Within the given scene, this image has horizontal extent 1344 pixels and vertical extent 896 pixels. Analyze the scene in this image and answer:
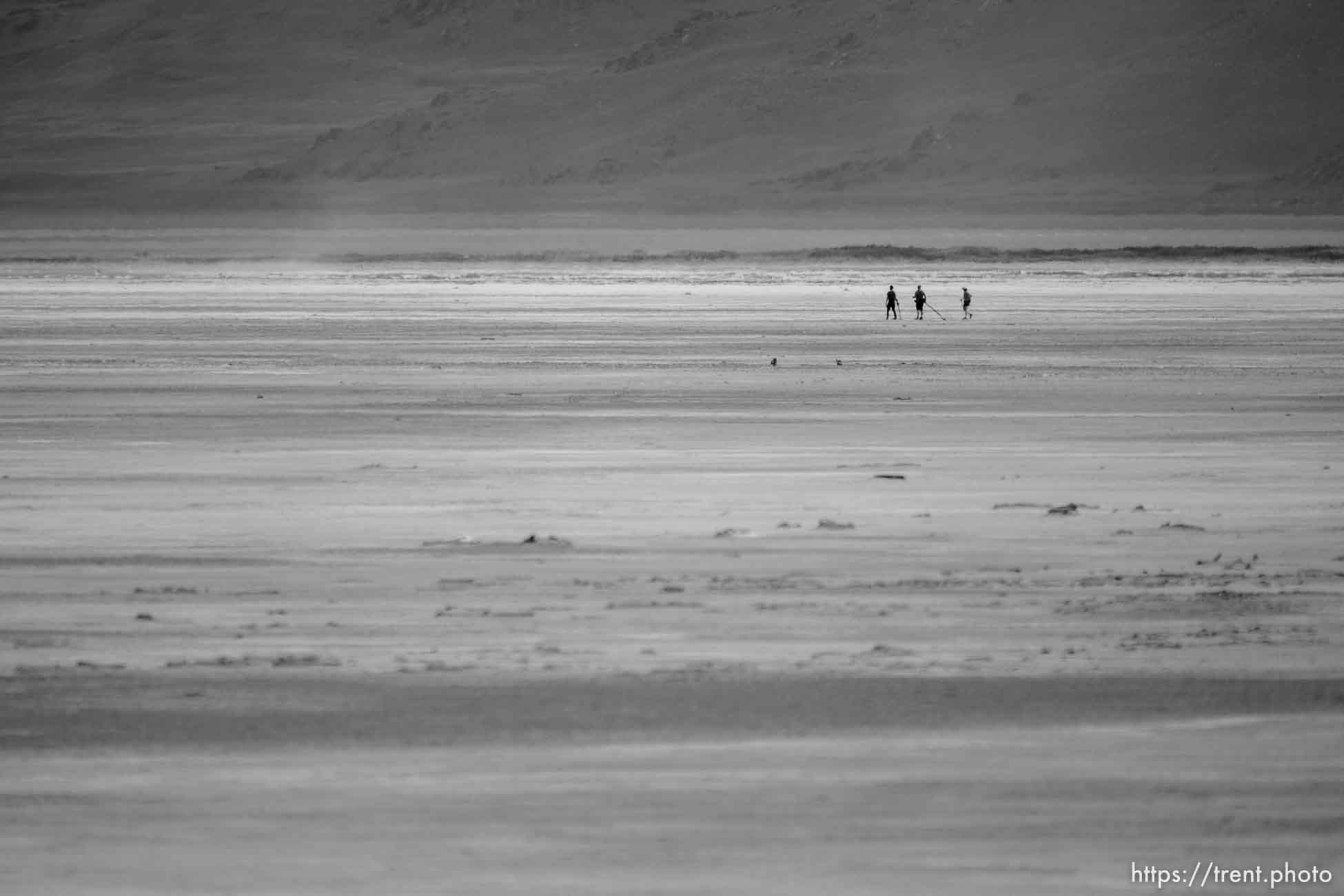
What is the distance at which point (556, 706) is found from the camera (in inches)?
401

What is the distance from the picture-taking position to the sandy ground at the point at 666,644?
8.04 meters

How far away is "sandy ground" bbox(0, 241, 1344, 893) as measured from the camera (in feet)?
26.4

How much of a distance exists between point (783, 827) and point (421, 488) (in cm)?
1063

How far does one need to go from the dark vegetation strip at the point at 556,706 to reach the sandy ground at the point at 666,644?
28 millimetres

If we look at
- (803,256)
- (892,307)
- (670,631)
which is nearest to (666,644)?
(670,631)

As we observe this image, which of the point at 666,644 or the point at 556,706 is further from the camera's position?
the point at 666,644

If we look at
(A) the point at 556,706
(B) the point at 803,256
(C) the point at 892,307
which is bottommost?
(A) the point at 556,706

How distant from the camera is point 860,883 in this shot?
753 cm

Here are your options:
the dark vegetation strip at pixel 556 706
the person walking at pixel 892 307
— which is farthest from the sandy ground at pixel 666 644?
the person walking at pixel 892 307

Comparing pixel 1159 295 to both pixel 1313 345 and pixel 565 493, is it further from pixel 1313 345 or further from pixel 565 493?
pixel 565 493

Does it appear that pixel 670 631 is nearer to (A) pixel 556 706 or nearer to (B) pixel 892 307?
(A) pixel 556 706

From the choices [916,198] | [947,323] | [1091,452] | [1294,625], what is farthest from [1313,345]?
[916,198]

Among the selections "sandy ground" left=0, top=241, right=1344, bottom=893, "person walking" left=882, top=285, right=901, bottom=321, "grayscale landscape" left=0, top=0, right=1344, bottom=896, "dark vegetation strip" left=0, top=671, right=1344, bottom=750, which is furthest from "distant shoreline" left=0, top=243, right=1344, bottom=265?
"dark vegetation strip" left=0, top=671, right=1344, bottom=750

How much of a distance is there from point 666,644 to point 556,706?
149 centimetres
